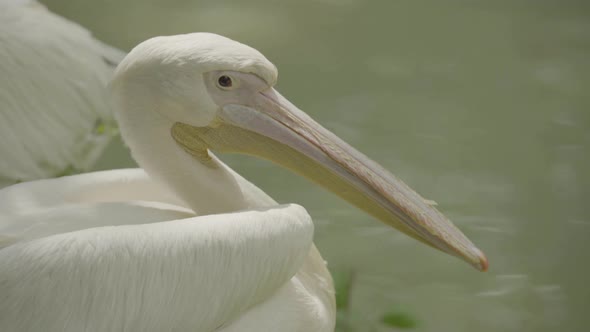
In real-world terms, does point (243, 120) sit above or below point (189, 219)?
above

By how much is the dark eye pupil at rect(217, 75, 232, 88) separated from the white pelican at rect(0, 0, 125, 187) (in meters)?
1.10

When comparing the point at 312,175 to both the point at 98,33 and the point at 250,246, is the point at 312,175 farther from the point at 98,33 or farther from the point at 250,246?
the point at 98,33

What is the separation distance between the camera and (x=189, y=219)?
76.5 inches

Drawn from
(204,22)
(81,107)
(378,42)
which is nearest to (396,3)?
(378,42)

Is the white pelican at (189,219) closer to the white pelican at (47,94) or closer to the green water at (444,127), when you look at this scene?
the white pelican at (47,94)

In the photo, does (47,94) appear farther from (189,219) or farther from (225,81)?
(189,219)

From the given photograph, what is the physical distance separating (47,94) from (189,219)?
126 cm

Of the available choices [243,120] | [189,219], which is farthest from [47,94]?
[189,219]

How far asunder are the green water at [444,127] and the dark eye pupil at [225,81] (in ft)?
4.09

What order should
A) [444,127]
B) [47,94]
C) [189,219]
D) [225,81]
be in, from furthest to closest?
1. [444,127]
2. [47,94]
3. [225,81]
4. [189,219]

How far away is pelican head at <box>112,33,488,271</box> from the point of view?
204cm

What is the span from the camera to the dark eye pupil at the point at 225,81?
81.6 inches

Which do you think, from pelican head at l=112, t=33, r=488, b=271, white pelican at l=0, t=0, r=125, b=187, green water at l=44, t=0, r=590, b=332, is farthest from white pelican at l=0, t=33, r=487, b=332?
green water at l=44, t=0, r=590, b=332

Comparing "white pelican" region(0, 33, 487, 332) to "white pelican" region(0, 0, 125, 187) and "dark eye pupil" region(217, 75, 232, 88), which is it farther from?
"white pelican" region(0, 0, 125, 187)
